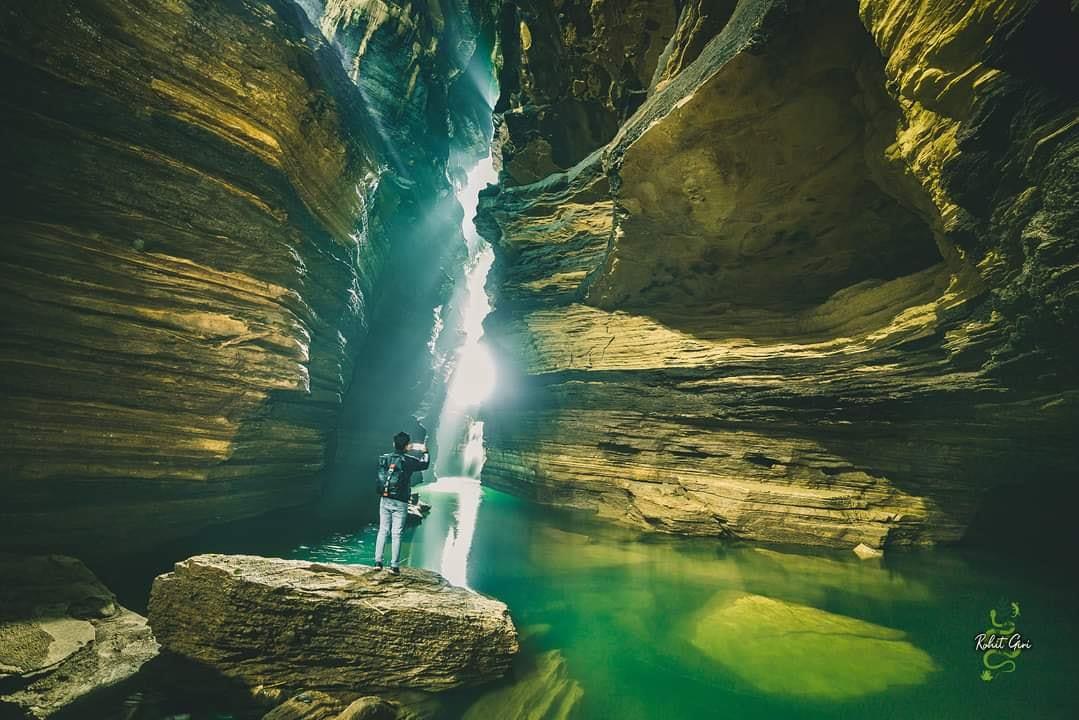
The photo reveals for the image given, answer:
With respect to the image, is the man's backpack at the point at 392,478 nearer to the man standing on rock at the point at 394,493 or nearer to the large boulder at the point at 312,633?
the man standing on rock at the point at 394,493

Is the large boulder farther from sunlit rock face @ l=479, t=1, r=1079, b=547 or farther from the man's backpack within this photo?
sunlit rock face @ l=479, t=1, r=1079, b=547

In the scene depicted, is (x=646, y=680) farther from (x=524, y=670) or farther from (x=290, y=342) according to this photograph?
(x=290, y=342)

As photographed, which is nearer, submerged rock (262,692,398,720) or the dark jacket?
submerged rock (262,692,398,720)

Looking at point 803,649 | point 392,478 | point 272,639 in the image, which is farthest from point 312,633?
point 803,649

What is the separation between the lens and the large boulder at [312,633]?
163 inches

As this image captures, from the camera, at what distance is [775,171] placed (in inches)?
317

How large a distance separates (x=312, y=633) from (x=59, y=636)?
244 centimetres

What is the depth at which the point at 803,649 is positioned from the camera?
17.0ft

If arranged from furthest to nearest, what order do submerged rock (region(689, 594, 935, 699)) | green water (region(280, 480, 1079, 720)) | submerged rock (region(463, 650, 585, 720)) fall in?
submerged rock (region(689, 594, 935, 699)) → green water (region(280, 480, 1079, 720)) → submerged rock (region(463, 650, 585, 720))

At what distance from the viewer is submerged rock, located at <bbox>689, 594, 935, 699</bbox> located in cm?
454

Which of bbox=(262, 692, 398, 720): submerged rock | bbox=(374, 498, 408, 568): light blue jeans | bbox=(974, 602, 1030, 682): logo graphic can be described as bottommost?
bbox=(262, 692, 398, 720): submerged rock

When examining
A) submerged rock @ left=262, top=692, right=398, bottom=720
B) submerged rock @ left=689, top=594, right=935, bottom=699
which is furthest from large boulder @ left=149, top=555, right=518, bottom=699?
submerged rock @ left=689, top=594, right=935, bottom=699

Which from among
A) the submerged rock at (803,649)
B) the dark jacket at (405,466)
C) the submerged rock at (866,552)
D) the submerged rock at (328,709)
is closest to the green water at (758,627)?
the submerged rock at (803,649)

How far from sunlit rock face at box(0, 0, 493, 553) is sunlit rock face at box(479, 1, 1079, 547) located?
23.9 feet
